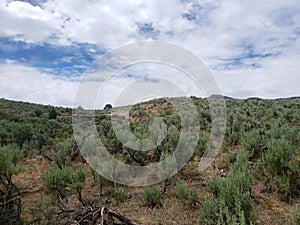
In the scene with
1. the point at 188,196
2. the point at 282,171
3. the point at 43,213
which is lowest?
the point at 43,213

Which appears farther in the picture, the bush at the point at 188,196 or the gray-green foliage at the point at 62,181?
the gray-green foliage at the point at 62,181

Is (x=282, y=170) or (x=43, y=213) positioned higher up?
(x=282, y=170)

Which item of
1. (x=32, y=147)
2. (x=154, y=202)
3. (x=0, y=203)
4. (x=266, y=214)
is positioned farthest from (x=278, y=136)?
(x=32, y=147)

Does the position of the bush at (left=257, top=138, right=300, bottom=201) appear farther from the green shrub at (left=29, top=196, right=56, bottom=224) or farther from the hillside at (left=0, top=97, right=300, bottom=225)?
the green shrub at (left=29, top=196, right=56, bottom=224)

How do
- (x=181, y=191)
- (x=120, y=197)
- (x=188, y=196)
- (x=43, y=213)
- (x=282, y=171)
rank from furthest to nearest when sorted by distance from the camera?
(x=120, y=197) → (x=282, y=171) → (x=181, y=191) → (x=188, y=196) → (x=43, y=213)

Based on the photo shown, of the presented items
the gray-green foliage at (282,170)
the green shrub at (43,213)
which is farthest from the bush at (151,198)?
the gray-green foliage at (282,170)

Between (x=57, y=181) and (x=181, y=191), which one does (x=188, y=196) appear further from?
(x=57, y=181)

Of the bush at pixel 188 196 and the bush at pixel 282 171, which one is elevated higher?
the bush at pixel 282 171

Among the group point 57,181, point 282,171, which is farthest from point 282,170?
point 57,181

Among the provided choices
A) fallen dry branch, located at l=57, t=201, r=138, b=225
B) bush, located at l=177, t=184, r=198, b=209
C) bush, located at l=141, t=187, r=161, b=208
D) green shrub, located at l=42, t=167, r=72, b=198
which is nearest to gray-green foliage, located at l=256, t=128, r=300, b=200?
bush, located at l=177, t=184, r=198, b=209

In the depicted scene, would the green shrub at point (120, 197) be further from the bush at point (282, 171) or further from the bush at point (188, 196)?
the bush at point (282, 171)

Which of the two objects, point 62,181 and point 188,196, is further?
point 62,181

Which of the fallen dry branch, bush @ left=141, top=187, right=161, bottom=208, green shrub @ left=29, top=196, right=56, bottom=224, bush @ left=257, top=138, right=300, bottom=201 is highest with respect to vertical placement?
bush @ left=257, top=138, right=300, bottom=201

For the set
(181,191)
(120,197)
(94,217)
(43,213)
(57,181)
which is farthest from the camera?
(120,197)
